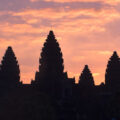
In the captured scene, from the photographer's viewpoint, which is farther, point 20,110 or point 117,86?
point 117,86

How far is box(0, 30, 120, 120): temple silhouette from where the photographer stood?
2682 inches

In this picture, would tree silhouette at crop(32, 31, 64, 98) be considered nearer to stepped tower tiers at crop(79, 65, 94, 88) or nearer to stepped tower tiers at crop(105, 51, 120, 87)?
stepped tower tiers at crop(105, 51, 120, 87)

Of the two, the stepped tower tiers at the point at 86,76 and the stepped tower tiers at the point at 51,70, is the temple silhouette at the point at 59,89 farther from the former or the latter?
the stepped tower tiers at the point at 86,76

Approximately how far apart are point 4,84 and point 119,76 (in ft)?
79.5

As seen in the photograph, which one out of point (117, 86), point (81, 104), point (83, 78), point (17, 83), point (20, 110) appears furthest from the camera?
point (83, 78)

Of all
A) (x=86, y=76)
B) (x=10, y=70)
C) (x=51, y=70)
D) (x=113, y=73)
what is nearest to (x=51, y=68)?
(x=51, y=70)

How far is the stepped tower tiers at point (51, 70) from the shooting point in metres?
77.5

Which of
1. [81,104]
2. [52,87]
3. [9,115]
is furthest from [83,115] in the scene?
[9,115]

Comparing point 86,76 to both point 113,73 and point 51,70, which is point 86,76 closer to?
point 113,73

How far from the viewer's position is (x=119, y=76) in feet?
283

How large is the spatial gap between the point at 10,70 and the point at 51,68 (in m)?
7.94

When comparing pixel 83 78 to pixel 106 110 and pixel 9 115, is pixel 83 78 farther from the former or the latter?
pixel 9 115

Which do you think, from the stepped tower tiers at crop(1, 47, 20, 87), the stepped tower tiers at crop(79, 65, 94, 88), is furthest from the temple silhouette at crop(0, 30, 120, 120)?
the stepped tower tiers at crop(79, 65, 94, 88)

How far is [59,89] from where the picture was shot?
77.5 meters
